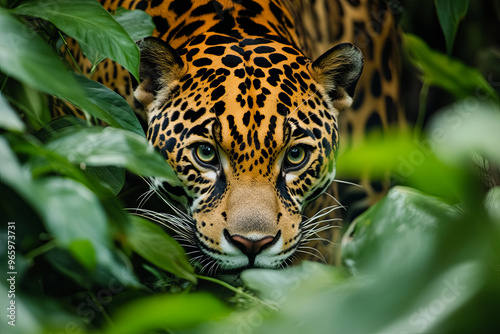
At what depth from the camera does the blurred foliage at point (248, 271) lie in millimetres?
504

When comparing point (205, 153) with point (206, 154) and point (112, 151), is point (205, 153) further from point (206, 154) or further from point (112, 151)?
point (112, 151)

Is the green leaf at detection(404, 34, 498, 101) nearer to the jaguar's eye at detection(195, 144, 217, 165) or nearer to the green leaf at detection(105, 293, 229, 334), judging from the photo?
the green leaf at detection(105, 293, 229, 334)

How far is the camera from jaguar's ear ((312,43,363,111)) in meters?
2.17

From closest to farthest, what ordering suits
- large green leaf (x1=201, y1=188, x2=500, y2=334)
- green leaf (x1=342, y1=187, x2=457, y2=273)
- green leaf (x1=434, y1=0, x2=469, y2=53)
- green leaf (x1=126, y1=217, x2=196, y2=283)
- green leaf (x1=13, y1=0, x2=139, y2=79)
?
large green leaf (x1=201, y1=188, x2=500, y2=334)
green leaf (x1=342, y1=187, x2=457, y2=273)
green leaf (x1=126, y1=217, x2=196, y2=283)
green leaf (x1=13, y1=0, x2=139, y2=79)
green leaf (x1=434, y1=0, x2=469, y2=53)

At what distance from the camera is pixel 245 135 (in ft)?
6.50

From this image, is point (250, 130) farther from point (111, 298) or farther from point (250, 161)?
point (111, 298)

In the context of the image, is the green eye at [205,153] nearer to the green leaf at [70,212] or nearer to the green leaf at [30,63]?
the green leaf at [30,63]

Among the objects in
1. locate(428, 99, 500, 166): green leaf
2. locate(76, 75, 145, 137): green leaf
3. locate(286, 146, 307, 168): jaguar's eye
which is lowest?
locate(286, 146, 307, 168): jaguar's eye

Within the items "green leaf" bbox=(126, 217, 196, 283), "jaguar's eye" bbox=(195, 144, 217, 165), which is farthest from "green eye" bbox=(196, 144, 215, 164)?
"green leaf" bbox=(126, 217, 196, 283)

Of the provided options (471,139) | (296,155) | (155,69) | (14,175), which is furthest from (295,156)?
(471,139)

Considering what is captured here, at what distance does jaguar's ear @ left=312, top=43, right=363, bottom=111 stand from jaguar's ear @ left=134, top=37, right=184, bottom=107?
0.48 metres

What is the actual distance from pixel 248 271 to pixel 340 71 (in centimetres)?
148

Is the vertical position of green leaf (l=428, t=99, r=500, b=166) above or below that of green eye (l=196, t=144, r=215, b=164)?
above

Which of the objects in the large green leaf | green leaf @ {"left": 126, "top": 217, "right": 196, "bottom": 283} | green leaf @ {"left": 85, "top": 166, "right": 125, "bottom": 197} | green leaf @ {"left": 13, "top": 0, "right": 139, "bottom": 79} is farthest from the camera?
green leaf @ {"left": 85, "top": 166, "right": 125, "bottom": 197}
